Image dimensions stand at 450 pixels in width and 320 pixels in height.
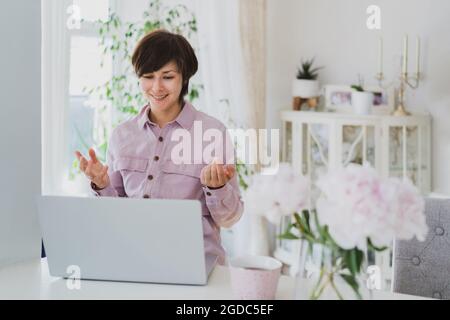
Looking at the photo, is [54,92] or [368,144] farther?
[368,144]

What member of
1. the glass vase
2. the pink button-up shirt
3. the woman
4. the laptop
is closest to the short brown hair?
the woman

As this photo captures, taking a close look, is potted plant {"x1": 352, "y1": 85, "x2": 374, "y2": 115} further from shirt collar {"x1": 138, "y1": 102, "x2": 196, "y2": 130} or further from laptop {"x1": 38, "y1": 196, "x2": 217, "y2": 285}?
laptop {"x1": 38, "y1": 196, "x2": 217, "y2": 285}

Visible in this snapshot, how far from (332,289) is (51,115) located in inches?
88.6

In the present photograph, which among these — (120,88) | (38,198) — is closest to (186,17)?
(120,88)

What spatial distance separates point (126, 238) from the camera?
1316 millimetres

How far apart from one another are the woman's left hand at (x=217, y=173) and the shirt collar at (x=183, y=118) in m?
0.28

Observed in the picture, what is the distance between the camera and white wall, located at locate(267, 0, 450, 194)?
3.44m

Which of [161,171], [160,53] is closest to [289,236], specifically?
[161,171]

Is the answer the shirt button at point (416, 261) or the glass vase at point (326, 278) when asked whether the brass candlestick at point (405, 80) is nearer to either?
the shirt button at point (416, 261)

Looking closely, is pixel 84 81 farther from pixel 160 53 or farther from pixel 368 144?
pixel 160 53

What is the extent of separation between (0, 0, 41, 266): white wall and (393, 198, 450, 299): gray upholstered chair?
0.96m

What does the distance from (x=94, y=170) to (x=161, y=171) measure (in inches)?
9.3

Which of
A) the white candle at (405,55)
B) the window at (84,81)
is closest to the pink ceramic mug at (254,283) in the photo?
the window at (84,81)

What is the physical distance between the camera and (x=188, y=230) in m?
1.29
